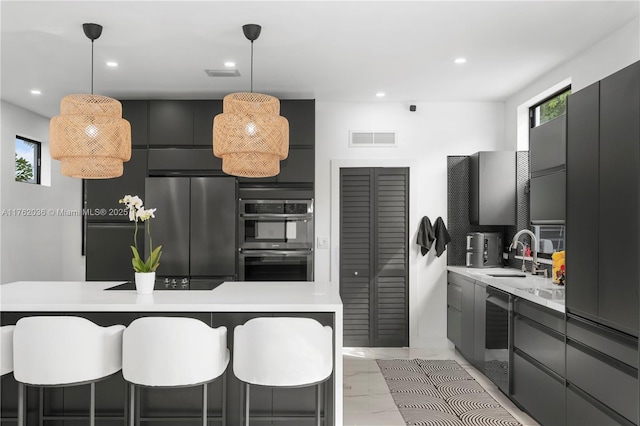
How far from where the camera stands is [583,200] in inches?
105

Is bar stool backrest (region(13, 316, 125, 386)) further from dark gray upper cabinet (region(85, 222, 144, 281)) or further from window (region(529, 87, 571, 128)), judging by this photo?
window (region(529, 87, 571, 128))

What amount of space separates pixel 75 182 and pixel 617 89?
6.01 meters

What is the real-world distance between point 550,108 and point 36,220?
225 inches

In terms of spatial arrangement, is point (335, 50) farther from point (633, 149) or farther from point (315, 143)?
point (633, 149)

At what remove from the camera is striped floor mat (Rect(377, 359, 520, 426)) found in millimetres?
3344

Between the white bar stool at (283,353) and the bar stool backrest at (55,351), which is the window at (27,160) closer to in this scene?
the bar stool backrest at (55,351)

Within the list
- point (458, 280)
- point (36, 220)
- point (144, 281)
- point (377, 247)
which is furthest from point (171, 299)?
point (36, 220)

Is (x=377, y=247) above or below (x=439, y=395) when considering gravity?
above

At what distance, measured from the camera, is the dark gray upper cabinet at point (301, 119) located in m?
4.93

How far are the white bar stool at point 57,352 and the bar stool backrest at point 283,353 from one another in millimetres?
757

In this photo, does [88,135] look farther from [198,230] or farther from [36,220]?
[36,220]

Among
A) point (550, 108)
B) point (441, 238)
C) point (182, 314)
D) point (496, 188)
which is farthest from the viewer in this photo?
point (441, 238)

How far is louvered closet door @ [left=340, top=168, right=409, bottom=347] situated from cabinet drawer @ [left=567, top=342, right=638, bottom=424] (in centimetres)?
261

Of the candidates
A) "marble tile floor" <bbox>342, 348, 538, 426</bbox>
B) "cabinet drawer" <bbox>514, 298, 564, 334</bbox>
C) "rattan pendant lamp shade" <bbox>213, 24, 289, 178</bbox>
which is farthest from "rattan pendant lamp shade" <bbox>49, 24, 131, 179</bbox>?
"cabinet drawer" <bbox>514, 298, 564, 334</bbox>
